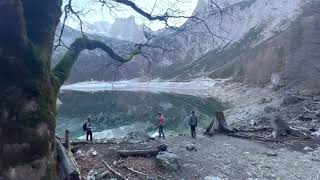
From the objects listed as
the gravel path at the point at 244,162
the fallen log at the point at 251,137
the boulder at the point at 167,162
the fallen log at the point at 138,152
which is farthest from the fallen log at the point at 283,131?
the boulder at the point at 167,162

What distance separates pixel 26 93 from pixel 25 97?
2.8 inches

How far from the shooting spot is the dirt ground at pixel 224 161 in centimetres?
1421

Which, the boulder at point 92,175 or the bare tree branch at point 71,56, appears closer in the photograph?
the bare tree branch at point 71,56

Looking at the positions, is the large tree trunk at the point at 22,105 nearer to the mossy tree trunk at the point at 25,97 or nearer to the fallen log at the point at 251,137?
the mossy tree trunk at the point at 25,97

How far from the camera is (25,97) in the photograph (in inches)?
261

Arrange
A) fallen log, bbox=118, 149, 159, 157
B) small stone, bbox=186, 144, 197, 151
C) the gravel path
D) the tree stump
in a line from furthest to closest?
the tree stump < small stone, bbox=186, 144, 197, 151 < fallen log, bbox=118, 149, 159, 157 < the gravel path

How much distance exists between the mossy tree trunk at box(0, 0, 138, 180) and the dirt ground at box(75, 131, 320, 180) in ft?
22.9

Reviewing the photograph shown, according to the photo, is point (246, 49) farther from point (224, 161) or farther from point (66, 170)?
point (66, 170)

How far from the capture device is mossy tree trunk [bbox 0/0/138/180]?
249 inches

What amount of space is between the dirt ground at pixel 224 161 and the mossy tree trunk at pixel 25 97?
6984mm

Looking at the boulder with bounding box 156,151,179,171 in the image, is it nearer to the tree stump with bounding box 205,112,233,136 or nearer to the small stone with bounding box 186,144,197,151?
the small stone with bounding box 186,144,197,151

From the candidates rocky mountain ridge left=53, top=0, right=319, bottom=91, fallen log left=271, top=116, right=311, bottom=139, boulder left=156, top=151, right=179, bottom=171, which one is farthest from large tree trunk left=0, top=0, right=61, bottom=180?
fallen log left=271, top=116, right=311, bottom=139

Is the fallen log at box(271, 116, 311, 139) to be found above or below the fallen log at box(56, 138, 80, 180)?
below

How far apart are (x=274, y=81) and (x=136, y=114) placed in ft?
79.4
